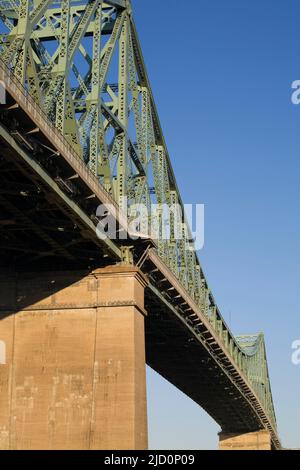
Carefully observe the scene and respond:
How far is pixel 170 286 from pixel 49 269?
9.29 meters

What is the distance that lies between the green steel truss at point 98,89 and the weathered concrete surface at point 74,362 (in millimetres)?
4790

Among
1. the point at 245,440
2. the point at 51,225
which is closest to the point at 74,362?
the point at 51,225

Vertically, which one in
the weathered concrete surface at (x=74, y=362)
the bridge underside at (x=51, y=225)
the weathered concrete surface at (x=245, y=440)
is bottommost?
the weathered concrete surface at (x=74, y=362)

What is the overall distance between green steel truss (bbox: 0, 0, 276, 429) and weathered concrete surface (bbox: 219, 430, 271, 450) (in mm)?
61384

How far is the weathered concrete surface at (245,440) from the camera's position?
361 ft

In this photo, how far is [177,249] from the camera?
178ft

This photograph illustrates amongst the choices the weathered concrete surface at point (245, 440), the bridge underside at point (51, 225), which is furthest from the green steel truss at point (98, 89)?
the weathered concrete surface at point (245, 440)

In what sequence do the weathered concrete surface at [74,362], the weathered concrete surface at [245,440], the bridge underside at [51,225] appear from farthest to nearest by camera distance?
the weathered concrete surface at [245,440] < the weathered concrete surface at [74,362] < the bridge underside at [51,225]

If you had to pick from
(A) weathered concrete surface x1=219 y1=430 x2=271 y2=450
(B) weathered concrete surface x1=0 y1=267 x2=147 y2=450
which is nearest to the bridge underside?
(B) weathered concrete surface x1=0 y1=267 x2=147 y2=450

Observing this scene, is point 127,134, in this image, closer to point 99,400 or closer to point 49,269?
point 49,269

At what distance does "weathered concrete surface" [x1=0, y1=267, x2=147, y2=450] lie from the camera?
99.2ft

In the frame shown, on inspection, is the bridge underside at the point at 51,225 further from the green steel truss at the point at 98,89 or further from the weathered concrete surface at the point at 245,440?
the weathered concrete surface at the point at 245,440

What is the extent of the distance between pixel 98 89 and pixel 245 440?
3500 inches

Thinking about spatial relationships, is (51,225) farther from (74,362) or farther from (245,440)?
(245,440)
